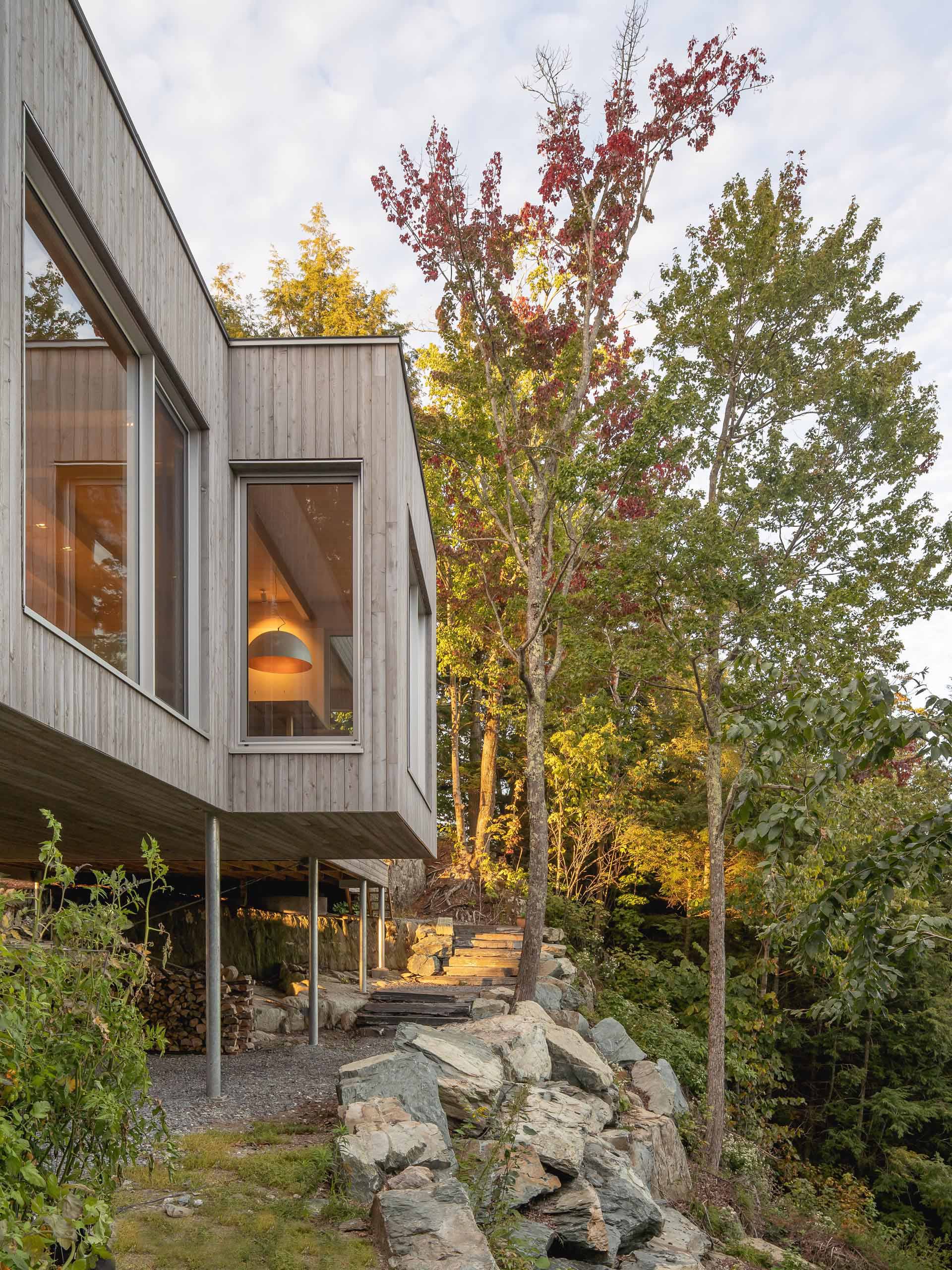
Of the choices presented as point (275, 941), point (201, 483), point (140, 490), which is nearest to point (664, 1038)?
point (275, 941)

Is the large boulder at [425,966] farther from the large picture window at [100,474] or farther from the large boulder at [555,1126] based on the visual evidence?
the large picture window at [100,474]

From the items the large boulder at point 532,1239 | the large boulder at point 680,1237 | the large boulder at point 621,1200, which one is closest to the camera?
the large boulder at point 532,1239

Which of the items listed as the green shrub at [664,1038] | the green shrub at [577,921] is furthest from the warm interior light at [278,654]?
the green shrub at [577,921]

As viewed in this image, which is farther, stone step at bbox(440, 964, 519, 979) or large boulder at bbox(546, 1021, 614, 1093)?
stone step at bbox(440, 964, 519, 979)

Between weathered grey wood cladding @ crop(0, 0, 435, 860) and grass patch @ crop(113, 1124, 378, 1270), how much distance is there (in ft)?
6.01

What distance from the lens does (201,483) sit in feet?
20.3

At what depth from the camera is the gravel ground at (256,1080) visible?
6.35 meters

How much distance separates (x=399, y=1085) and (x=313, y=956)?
4250mm

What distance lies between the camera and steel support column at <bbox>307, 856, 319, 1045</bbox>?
31.2 feet

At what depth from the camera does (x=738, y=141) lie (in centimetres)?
1358

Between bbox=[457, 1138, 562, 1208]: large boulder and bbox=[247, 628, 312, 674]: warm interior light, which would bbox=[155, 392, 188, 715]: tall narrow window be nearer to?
bbox=[247, 628, 312, 674]: warm interior light

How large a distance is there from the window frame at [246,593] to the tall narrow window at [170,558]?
29.4 inches

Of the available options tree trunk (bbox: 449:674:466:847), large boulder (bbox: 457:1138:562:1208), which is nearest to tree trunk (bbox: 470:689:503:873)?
tree trunk (bbox: 449:674:466:847)

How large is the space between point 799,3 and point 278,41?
6371mm
